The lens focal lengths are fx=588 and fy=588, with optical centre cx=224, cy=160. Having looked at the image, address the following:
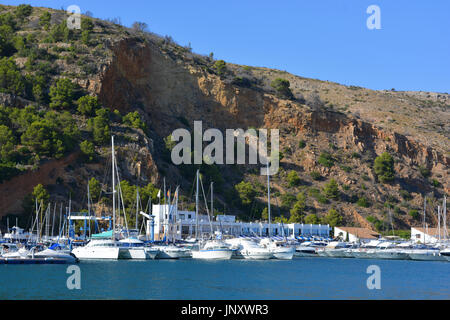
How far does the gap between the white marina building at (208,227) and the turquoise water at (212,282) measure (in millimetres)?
17865

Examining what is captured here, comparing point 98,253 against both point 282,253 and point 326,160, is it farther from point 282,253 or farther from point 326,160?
point 326,160

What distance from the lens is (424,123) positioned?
118 m

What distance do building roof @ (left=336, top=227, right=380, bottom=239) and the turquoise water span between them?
32603mm

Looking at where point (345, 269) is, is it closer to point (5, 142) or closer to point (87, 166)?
point (87, 166)

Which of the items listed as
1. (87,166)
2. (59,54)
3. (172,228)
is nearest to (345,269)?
(172,228)

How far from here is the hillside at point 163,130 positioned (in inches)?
2815

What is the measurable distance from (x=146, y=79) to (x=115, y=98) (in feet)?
29.2

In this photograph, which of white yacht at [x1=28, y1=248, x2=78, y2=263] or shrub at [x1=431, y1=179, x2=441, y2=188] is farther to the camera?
shrub at [x1=431, y1=179, x2=441, y2=188]

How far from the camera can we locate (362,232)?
8319 cm

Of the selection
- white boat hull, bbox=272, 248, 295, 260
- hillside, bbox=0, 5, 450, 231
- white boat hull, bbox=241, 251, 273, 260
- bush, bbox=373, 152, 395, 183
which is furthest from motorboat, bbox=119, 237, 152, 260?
bush, bbox=373, 152, 395, 183

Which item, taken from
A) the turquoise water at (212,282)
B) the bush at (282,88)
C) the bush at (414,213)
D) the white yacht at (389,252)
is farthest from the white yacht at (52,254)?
the bush at (282,88)

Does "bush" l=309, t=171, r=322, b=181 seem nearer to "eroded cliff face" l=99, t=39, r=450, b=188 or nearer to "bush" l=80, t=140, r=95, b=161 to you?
"eroded cliff face" l=99, t=39, r=450, b=188

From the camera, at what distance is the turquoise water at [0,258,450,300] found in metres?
31.0

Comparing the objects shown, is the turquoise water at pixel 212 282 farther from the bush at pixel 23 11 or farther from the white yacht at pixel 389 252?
the bush at pixel 23 11
